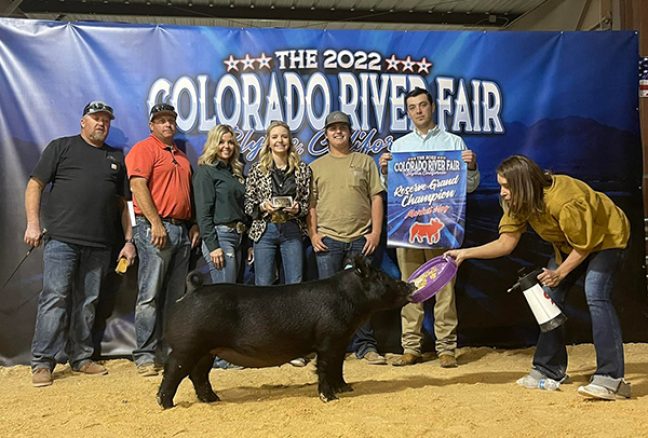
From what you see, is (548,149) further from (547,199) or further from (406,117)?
(547,199)

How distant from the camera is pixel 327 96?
5309mm

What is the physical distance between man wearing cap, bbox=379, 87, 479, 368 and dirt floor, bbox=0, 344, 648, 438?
24cm

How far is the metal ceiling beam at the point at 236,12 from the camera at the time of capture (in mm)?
8055

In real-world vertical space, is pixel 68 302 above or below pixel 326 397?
above

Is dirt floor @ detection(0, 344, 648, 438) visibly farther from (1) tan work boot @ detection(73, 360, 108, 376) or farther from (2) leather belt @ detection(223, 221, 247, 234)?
(2) leather belt @ detection(223, 221, 247, 234)

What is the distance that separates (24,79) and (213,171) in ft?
5.81

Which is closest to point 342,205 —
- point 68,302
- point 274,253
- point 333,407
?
point 274,253

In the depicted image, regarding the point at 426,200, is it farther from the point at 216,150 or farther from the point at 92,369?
the point at 92,369

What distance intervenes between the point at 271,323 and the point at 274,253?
51.9 inches

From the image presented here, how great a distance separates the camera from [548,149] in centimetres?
549

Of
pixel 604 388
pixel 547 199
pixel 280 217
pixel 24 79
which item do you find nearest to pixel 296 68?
pixel 280 217

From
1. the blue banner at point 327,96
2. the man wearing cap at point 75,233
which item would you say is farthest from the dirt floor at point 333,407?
the blue banner at point 327,96

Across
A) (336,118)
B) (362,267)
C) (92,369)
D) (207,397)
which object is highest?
(336,118)

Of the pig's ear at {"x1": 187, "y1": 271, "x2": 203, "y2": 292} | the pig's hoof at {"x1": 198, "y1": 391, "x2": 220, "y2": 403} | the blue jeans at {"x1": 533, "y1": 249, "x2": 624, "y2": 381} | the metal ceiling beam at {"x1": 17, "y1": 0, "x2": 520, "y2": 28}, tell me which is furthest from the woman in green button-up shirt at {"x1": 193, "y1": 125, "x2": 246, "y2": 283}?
the metal ceiling beam at {"x1": 17, "y1": 0, "x2": 520, "y2": 28}
